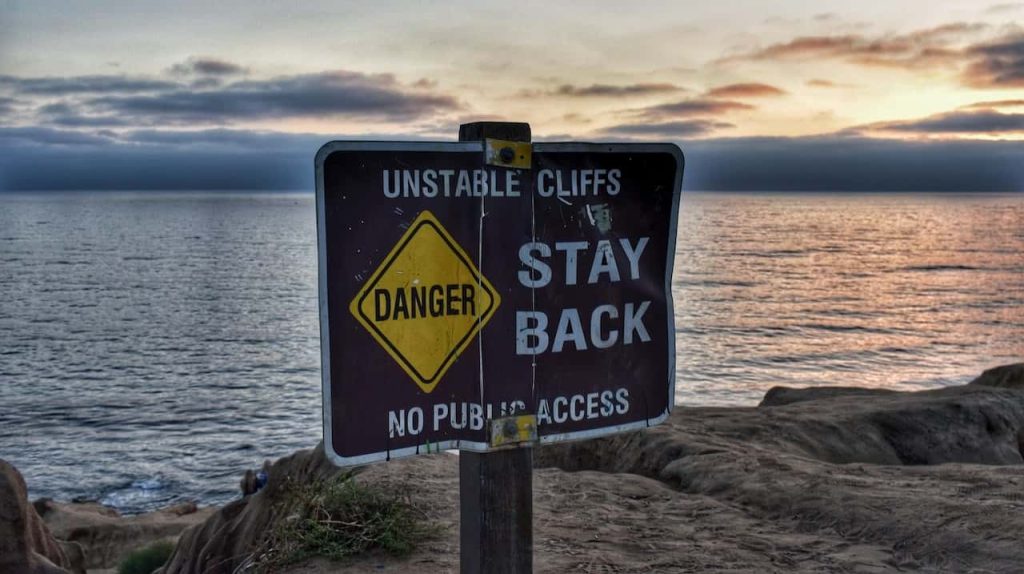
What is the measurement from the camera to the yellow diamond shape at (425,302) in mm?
2896

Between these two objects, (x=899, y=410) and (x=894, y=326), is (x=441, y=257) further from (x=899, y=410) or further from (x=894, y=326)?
(x=894, y=326)

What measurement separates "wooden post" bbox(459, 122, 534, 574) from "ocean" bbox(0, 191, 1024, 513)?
56.3 ft

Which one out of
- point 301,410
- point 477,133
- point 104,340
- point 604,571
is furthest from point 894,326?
point 477,133

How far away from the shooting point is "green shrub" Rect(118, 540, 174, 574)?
12.0m

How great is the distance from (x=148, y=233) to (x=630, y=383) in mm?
132137

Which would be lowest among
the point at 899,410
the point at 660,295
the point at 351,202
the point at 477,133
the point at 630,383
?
the point at 899,410

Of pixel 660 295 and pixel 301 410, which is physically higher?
pixel 660 295

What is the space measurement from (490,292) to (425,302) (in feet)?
0.80

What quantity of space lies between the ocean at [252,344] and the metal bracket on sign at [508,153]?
1776 cm

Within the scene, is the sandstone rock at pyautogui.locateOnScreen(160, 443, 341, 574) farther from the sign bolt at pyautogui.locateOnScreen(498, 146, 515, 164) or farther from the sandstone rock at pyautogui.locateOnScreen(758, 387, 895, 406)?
the sandstone rock at pyautogui.locateOnScreen(758, 387, 895, 406)

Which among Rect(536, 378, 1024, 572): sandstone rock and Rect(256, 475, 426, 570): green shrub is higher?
Rect(256, 475, 426, 570): green shrub

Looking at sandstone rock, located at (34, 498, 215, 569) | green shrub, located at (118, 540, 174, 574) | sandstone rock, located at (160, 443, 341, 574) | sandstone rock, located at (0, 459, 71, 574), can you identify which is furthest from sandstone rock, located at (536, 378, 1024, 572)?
sandstone rock, located at (34, 498, 215, 569)

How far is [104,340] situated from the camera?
40.2 metres

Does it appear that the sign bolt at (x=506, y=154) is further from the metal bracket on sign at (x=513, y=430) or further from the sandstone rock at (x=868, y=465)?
the sandstone rock at (x=868, y=465)
